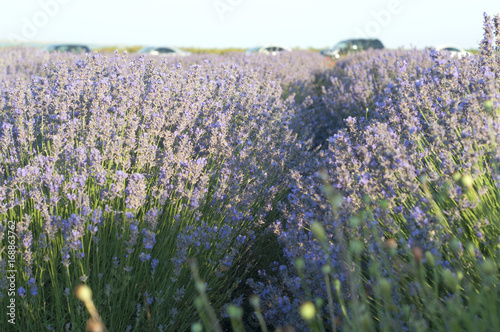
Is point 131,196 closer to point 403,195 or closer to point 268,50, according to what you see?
point 403,195

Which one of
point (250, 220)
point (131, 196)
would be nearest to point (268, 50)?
point (250, 220)

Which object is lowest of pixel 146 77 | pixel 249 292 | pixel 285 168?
pixel 249 292

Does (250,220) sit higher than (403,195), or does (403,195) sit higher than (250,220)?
(403,195)

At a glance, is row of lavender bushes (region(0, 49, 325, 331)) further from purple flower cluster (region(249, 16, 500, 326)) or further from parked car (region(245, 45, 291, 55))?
parked car (region(245, 45, 291, 55))

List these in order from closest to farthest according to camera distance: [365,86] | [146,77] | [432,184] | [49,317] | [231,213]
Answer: [49,317] → [432,184] → [231,213] → [146,77] → [365,86]

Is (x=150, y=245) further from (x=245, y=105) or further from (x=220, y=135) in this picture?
(x=245, y=105)

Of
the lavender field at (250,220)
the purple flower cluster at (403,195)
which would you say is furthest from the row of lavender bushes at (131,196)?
the purple flower cluster at (403,195)

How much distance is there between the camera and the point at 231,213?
2406mm

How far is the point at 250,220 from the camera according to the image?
9.04 feet

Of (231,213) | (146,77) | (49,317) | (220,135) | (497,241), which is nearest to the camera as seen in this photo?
(497,241)

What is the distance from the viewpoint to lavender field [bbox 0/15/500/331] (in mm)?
1668

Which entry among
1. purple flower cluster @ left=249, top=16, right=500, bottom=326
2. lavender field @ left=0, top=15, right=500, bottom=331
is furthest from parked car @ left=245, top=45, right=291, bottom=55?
purple flower cluster @ left=249, top=16, right=500, bottom=326

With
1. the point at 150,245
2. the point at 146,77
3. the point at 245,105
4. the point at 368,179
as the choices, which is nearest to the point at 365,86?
the point at 245,105

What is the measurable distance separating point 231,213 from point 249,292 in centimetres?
73
